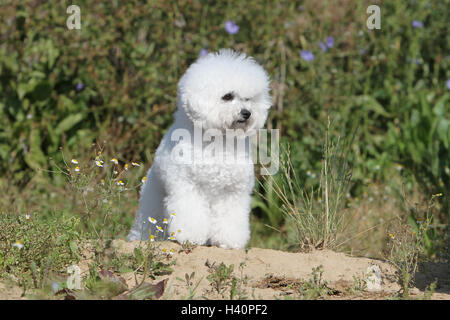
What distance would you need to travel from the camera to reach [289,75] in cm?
603

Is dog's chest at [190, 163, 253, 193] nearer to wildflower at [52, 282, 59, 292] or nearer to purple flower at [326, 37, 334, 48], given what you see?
wildflower at [52, 282, 59, 292]

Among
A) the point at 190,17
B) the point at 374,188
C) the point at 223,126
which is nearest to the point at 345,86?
the point at 374,188

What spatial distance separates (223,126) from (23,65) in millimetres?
2868

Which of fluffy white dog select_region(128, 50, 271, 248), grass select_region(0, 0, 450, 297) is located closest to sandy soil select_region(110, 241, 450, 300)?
fluffy white dog select_region(128, 50, 271, 248)

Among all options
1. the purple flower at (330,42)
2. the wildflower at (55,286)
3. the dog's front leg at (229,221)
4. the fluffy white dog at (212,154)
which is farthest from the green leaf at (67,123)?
the wildflower at (55,286)

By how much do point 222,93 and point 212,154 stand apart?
37 cm

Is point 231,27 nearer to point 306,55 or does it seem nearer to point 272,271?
point 306,55

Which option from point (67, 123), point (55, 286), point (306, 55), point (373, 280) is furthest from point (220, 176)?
point (306, 55)

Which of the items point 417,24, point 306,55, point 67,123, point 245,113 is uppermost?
point 417,24

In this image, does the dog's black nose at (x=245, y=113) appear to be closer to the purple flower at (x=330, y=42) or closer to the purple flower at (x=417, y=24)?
the purple flower at (x=330, y=42)

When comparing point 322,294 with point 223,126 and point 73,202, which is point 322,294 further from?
point 73,202

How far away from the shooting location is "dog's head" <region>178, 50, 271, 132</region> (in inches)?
139

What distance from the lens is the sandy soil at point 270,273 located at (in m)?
3.08

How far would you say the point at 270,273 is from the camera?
337 centimetres
